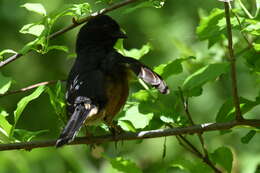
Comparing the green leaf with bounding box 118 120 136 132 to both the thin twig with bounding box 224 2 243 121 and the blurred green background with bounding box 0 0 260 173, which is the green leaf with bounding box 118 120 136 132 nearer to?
the thin twig with bounding box 224 2 243 121

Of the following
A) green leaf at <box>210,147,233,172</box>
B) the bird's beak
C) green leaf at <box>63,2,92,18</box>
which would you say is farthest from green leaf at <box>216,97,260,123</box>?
the bird's beak

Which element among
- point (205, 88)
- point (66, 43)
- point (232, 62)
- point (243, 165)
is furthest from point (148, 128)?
point (66, 43)

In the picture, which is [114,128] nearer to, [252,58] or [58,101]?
[58,101]

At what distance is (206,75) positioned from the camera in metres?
3.21

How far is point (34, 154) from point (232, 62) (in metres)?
1.57

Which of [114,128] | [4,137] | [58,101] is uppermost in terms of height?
[58,101]

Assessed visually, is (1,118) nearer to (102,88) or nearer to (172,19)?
(102,88)

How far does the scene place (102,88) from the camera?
392 centimetres

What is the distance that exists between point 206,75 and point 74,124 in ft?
2.62

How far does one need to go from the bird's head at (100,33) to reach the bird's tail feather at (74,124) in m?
0.78

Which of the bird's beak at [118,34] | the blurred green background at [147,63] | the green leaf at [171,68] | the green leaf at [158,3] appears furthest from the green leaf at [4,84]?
the blurred green background at [147,63]

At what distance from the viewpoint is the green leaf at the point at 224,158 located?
11.0 feet

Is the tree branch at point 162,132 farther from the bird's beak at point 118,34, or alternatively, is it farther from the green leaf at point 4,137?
the bird's beak at point 118,34

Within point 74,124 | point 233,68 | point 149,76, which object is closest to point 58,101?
point 74,124
